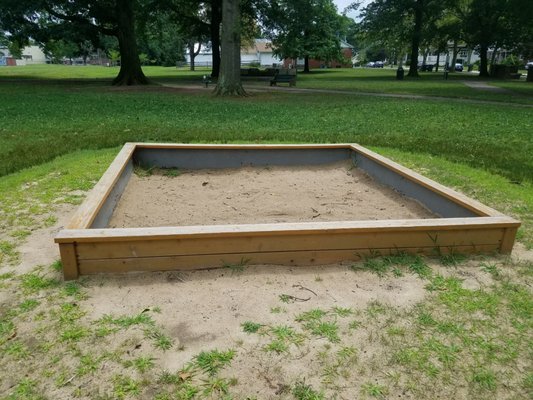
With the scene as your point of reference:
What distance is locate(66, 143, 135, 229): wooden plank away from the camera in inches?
127

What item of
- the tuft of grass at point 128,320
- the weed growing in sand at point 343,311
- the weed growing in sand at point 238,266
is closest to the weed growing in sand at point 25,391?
the tuft of grass at point 128,320

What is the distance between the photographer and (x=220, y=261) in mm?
3223

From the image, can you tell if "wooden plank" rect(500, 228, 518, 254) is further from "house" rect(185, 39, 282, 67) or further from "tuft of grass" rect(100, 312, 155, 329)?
"house" rect(185, 39, 282, 67)

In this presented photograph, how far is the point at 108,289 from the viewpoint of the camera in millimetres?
2961

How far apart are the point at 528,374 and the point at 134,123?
9.44 metres

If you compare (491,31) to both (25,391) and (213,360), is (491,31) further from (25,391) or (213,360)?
(25,391)

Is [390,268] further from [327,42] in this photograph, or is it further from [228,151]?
[327,42]

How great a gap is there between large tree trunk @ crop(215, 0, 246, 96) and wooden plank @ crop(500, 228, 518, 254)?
14.4 metres

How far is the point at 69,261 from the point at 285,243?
150cm

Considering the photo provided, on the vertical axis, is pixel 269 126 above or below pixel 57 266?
above

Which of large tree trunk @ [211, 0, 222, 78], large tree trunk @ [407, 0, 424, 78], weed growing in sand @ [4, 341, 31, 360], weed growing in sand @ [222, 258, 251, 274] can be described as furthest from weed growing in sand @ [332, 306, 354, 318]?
large tree trunk @ [407, 0, 424, 78]

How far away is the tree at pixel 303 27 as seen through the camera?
21.9 meters

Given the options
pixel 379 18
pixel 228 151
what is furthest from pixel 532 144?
pixel 379 18

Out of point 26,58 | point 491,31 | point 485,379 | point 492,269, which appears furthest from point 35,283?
point 26,58
